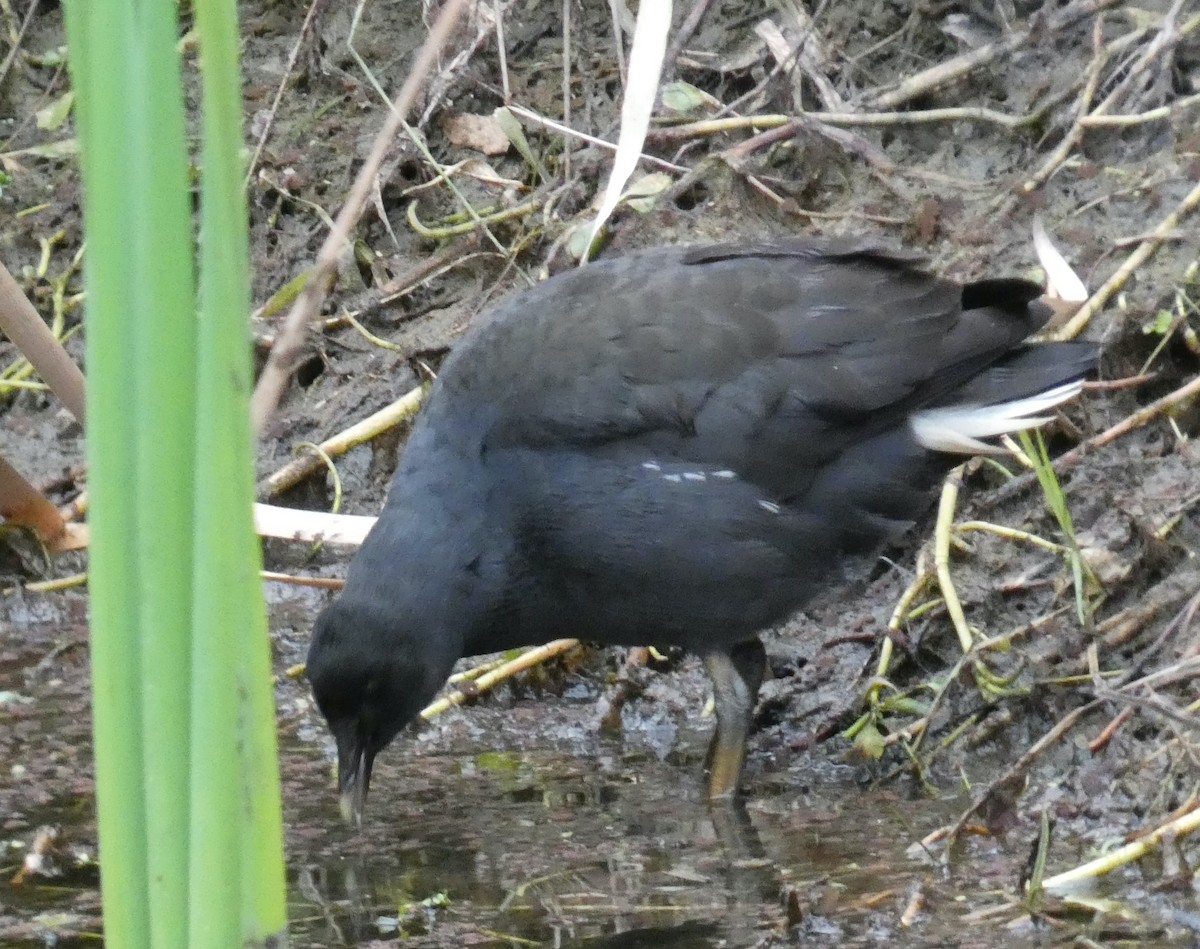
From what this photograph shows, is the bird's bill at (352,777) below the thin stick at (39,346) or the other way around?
below

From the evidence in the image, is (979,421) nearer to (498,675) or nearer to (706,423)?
(706,423)

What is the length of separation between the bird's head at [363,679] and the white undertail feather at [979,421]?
42.4 inches

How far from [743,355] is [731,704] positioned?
78 cm

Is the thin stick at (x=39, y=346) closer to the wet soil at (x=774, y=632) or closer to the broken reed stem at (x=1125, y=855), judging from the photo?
the wet soil at (x=774, y=632)

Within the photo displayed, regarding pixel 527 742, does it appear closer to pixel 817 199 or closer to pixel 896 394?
pixel 896 394

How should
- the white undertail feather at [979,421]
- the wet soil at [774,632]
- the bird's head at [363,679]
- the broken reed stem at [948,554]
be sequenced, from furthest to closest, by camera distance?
the broken reed stem at [948,554] → the white undertail feather at [979,421] → the bird's head at [363,679] → the wet soil at [774,632]

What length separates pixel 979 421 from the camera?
346 cm

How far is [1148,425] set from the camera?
391cm

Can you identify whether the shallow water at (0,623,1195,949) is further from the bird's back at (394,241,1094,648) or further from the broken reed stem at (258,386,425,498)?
the broken reed stem at (258,386,425,498)

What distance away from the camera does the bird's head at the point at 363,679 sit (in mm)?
3100

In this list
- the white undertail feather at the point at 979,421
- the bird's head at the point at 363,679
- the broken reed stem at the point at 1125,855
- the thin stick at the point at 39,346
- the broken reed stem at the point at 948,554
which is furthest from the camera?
the broken reed stem at the point at 948,554

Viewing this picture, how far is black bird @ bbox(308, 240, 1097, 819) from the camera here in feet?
10.8

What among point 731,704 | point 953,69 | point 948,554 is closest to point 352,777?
point 731,704

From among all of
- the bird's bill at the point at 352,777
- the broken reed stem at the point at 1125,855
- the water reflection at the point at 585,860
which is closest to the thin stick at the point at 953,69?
the water reflection at the point at 585,860
